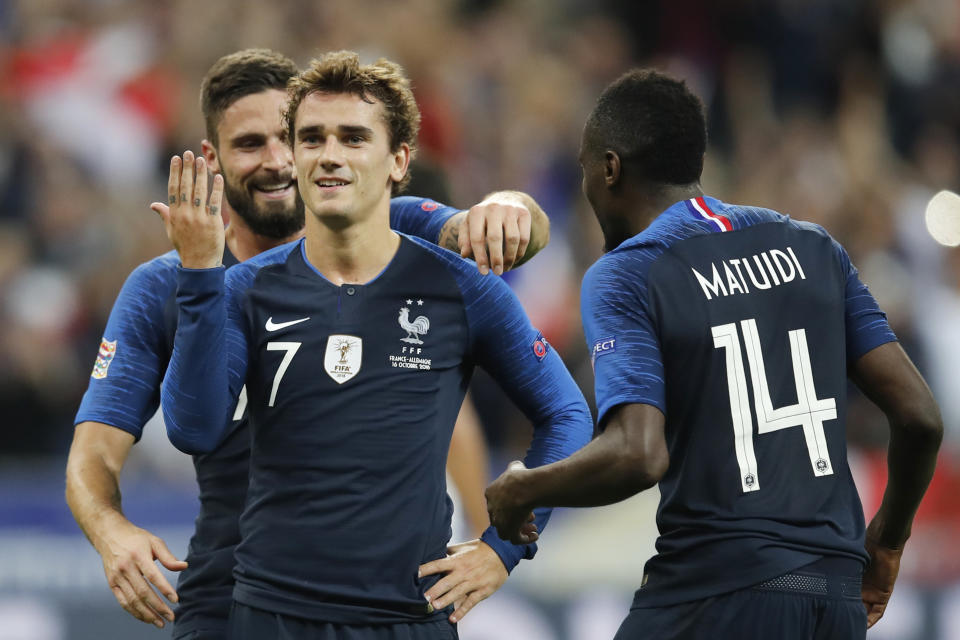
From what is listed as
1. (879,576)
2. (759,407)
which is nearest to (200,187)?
(759,407)

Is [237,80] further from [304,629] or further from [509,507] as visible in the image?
[304,629]

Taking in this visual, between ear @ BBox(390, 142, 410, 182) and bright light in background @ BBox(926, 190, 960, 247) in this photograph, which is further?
bright light in background @ BBox(926, 190, 960, 247)

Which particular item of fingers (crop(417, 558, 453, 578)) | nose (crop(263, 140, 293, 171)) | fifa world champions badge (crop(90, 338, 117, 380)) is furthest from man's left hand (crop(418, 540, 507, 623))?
nose (crop(263, 140, 293, 171))

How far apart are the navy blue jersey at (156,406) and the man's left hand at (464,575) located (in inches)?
29.5

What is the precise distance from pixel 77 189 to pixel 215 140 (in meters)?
5.16

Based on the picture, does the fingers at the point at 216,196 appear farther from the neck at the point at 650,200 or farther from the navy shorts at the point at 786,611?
the navy shorts at the point at 786,611

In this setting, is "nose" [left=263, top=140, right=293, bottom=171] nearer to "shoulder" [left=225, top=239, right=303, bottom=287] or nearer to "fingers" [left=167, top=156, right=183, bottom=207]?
"shoulder" [left=225, top=239, right=303, bottom=287]

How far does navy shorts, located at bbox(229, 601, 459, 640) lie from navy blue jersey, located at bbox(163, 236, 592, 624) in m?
0.03

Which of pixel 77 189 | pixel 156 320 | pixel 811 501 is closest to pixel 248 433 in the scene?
pixel 156 320

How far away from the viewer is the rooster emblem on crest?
407cm

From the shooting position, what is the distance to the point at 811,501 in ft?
12.7

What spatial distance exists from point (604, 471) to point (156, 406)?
5.55ft

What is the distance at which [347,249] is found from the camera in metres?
4.13

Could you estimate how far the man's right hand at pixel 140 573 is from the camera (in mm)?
3908
